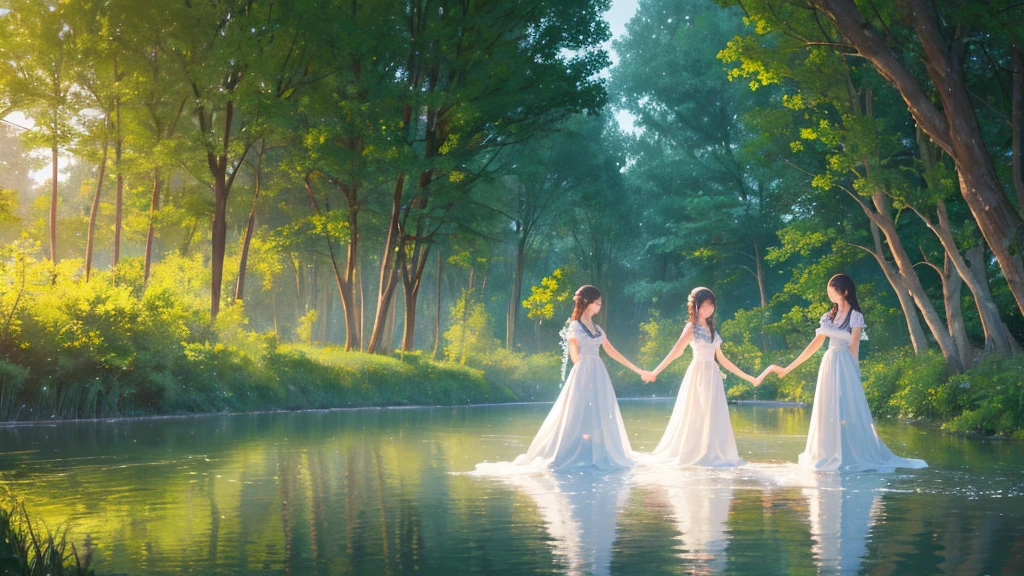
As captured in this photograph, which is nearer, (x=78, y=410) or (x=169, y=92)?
(x=78, y=410)

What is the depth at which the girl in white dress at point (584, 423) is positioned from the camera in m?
14.5

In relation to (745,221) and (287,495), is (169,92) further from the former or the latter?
(745,221)

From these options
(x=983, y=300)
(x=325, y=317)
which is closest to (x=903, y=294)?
(x=983, y=300)

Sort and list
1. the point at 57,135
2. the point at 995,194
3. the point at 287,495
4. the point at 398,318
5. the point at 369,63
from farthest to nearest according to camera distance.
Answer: the point at 398,318 < the point at 369,63 < the point at 57,135 < the point at 995,194 < the point at 287,495

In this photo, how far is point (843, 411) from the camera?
14852 mm

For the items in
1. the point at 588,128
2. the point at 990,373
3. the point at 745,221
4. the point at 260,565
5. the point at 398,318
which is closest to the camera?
the point at 260,565

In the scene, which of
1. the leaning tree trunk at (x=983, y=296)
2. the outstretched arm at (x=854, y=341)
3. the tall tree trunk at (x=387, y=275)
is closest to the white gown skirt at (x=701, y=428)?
the outstretched arm at (x=854, y=341)

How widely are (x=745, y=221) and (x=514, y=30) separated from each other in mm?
17649

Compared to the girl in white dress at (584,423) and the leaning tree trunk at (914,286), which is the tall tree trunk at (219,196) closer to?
the leaning tree trunk at (914,286)

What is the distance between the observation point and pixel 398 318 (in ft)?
248

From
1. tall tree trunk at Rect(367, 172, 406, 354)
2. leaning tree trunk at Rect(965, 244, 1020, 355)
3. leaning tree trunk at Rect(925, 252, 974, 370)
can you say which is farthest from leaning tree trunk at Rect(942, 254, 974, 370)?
tall tree trunk at Rect(367, 172, 406, 354)

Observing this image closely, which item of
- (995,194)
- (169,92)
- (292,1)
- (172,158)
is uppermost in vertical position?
(292,1)

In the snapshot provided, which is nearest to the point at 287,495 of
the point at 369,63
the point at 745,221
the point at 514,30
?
the point at 369,63

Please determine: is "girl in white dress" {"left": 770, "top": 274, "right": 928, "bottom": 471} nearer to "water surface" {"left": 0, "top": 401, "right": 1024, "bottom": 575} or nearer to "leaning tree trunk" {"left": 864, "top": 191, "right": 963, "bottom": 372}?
"water surface" {"left": 0, "top": 401, "right": 1024, "bottom": 575}
